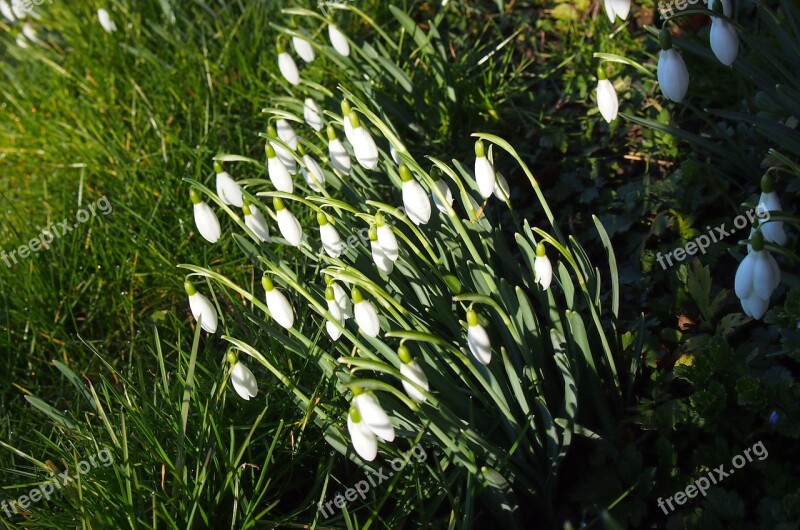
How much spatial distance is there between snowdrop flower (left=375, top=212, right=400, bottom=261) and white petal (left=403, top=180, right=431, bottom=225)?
0.31 ft

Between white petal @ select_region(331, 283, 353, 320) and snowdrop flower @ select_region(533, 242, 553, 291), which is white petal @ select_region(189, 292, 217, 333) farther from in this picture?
snowdrop flower @ select_region(533, 242, 553, 291)

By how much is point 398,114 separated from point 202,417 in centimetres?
149

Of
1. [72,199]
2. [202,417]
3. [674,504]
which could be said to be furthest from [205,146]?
[674,504]

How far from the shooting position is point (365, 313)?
1.73m

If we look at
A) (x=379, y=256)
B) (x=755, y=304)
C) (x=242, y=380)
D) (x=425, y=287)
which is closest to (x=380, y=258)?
(x=379, y=256)

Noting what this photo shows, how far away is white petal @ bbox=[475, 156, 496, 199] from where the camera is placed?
1.86 m

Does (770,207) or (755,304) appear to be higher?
(770,207)

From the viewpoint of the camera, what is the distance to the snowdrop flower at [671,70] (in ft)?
6.52

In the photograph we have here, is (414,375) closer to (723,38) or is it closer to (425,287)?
(425,287)

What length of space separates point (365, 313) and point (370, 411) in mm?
239

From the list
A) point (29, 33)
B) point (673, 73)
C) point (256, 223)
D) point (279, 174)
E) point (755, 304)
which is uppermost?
point (29, 33)

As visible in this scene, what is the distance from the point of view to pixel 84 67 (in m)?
4.12

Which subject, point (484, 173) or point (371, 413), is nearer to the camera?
point (371, 413)

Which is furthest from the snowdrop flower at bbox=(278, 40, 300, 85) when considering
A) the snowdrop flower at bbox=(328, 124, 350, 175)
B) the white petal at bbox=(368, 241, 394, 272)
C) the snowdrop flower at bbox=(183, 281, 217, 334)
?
the white petal at bbox=(368, 241, 394, 272)
